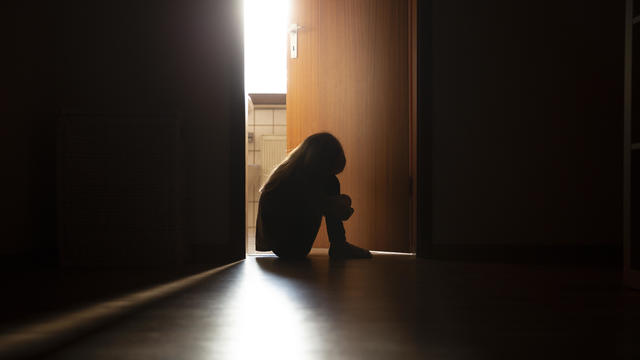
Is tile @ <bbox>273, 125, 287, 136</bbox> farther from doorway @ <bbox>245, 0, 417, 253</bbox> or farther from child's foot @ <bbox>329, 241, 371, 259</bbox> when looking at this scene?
child's foot @ <bbox>329, 241, 371, 259</bbox>

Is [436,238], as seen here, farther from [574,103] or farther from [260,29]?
[260,29]

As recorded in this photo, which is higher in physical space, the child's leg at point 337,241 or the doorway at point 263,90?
the doorway at point 263,90

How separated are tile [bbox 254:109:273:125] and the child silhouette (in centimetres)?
346

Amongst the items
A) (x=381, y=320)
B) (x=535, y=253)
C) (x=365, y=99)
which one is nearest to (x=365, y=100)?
(x=365, y=99)

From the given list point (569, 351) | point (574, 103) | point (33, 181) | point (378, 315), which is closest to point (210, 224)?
point (33, 181)


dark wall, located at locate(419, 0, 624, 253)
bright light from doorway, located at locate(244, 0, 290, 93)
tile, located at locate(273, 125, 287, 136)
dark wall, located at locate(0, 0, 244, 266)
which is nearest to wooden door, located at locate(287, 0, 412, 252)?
dark wall, located at locate(419, 0, 624, 253)

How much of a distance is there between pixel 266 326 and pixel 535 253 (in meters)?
1.60

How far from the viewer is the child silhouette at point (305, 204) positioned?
2.03m

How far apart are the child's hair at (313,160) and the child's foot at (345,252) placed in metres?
0.37

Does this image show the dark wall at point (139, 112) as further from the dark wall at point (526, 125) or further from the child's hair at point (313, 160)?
the dark wall at point (526, 125)

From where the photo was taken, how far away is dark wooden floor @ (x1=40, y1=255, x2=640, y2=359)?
81cm

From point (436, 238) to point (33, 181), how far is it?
1.95 m

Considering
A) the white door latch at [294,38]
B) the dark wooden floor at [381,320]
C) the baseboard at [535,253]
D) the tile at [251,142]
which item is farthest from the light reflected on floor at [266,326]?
the tile at [251,142]

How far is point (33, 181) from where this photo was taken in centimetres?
194
